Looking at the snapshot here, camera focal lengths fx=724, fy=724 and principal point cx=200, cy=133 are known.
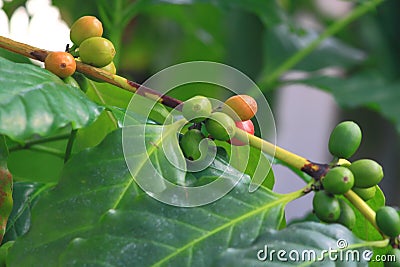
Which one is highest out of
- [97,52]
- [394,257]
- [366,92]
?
[366,92]

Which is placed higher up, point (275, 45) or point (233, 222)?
point (275, 45)

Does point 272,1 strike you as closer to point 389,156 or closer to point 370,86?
point 370,86

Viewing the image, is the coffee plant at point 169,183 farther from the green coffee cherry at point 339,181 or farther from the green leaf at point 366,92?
the green leaf at point 366,92

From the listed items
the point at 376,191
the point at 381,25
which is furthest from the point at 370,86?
the point at 376,191

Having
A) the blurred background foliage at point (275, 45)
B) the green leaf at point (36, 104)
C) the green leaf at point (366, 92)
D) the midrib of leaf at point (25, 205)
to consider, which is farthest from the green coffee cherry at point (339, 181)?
the green leaf at point (366, 92)

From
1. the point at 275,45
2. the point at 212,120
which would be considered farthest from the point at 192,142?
the point at 275,45

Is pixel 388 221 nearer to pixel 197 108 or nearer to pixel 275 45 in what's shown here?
pixel 197 108
